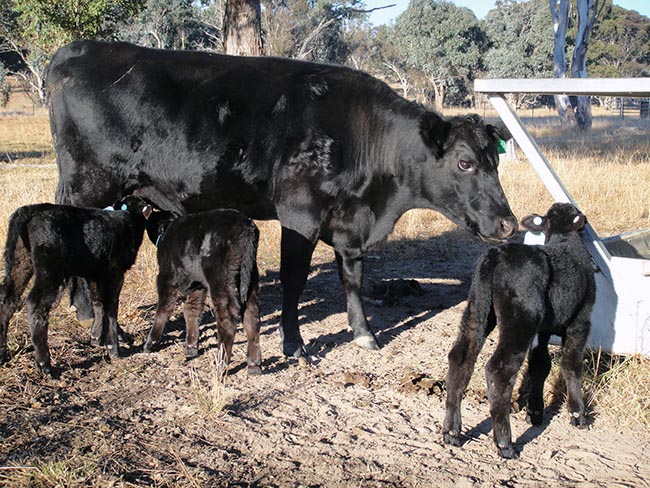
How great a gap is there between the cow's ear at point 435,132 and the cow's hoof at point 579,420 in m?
2.37

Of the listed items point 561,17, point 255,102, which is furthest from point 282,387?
point 561,17

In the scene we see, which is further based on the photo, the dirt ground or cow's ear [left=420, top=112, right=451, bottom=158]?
cow's ear [left=420, top=112, right=451, bottom=158]

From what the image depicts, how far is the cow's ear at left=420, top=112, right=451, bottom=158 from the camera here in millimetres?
6035

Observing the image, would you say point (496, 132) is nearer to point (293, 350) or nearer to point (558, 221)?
point (558, 221)

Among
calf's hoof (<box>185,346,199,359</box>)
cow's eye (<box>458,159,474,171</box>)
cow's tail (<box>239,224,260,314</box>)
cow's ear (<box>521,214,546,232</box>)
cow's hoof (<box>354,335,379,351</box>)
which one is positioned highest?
cow's eye (<box>458,159,474,171</box>)

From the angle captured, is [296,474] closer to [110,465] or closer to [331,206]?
[110,465]

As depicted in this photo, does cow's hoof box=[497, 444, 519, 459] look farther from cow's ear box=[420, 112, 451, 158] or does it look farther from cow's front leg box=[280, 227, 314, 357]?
cow's ear box=[420, 112, 451, 158]

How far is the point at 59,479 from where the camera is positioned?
12.0 ft

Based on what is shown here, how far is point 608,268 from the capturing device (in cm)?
542

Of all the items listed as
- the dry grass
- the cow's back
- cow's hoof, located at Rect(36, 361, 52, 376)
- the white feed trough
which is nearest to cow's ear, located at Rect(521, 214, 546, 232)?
the white feed trough

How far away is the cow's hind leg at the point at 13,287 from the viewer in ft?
17.6

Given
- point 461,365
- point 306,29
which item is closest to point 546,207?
point 461,365

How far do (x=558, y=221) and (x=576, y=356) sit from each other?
2.89 feet

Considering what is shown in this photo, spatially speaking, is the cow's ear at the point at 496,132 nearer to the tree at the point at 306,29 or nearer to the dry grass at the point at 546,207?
the dry grass at the point at 546,207
